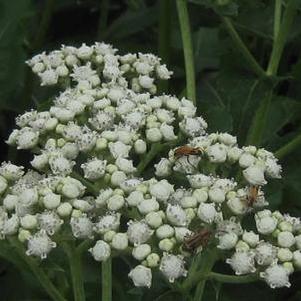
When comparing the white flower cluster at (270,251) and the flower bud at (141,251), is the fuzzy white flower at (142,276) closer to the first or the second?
the flower bud at (141,251)

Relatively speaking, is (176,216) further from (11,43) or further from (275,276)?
(11,43)

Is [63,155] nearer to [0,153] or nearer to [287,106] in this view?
[287,106]

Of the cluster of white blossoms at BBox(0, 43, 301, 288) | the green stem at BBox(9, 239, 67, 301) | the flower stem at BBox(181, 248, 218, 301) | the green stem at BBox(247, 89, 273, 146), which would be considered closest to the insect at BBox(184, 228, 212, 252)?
the cluster of white blossoms at BBox(0, 43, 301, 288)

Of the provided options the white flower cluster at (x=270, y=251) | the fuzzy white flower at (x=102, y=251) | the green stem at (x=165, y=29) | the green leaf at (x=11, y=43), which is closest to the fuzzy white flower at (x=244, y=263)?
the white flower cluster at (x=270, y=251)

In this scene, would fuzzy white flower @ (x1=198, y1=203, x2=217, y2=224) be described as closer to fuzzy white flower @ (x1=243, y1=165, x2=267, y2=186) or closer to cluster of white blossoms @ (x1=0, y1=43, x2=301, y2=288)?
cluster of white blossoms @ (x1=0, y1=43, x2=301, y2=288)

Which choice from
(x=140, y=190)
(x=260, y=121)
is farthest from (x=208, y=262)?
(x=260, y=121)
